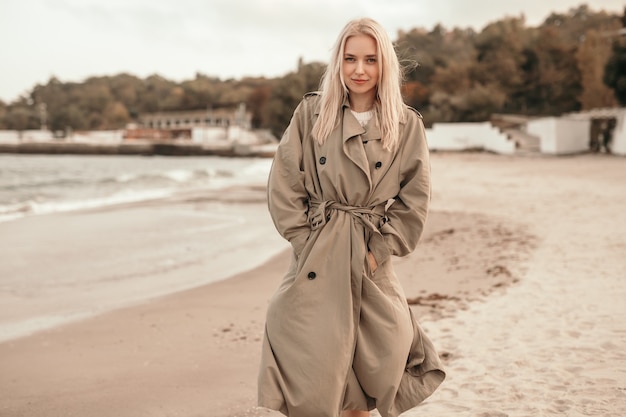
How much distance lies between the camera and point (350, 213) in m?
2.22

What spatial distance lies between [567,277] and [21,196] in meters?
18.1

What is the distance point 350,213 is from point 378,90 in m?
0.49

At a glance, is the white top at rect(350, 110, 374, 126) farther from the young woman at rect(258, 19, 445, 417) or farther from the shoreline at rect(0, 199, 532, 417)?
the shoreline at rect(0, 199, 532, 417)

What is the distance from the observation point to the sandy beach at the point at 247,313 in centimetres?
326

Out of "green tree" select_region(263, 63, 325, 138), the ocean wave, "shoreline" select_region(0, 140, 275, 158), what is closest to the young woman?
the ocean wave

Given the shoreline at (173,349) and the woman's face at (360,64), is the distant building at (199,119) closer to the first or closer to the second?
the shoreline at (173,349)

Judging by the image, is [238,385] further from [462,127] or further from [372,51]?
[462,127]

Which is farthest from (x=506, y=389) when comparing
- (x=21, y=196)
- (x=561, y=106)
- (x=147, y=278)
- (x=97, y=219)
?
(x=561, y=106)

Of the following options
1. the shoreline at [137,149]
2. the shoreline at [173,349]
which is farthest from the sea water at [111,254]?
the shoreline at [137,149]

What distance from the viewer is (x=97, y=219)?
39.2ft

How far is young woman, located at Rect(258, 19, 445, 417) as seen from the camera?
7.11ft

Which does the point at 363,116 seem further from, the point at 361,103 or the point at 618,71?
the point at 618,71

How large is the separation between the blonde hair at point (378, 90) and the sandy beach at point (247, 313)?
1562 millimetres

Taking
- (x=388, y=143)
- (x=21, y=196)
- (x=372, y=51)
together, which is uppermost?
(x=372, y=51)
